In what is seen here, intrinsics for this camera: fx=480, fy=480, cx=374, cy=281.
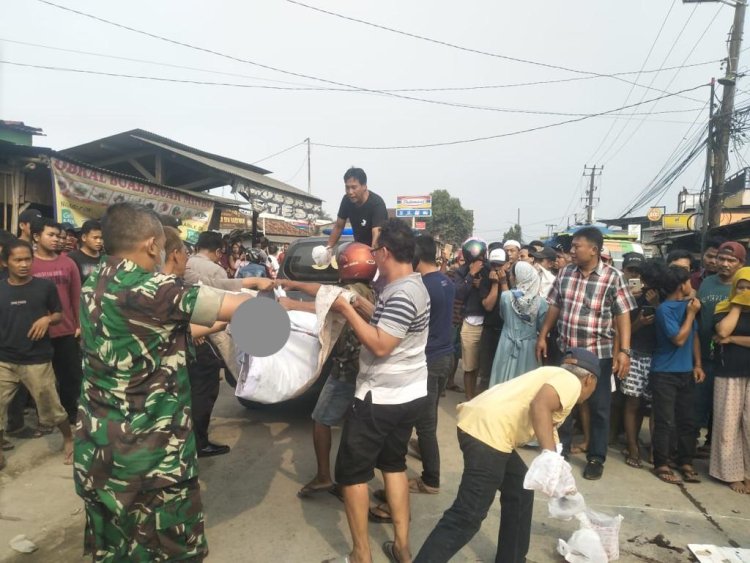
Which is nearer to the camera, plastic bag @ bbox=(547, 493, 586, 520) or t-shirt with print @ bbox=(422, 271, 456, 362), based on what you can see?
plastic bag @ bbox=(547, 493, 586, 520)

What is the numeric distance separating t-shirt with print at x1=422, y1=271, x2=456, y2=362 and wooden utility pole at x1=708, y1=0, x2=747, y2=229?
10970mm

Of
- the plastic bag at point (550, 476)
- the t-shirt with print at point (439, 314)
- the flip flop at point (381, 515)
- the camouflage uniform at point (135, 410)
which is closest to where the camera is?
the camouflage uniform at point (135, 410)

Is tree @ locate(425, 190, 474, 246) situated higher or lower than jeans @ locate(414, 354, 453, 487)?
higher

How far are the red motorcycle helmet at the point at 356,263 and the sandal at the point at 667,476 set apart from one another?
3008mm

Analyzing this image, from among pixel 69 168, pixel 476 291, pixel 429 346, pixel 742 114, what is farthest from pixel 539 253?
pixel 742 114

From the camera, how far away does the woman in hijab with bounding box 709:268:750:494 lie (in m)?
3.68

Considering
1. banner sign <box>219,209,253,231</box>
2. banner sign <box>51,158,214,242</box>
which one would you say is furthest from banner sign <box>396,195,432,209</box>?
banner sign <box>51,158,214,242</box>

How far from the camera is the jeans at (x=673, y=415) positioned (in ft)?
12.9

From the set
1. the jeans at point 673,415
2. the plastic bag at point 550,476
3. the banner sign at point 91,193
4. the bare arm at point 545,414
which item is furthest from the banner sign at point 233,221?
the plastic bag at point 550,476

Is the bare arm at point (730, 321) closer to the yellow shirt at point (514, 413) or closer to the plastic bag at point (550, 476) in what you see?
the yellow shirt at point (514, 413)

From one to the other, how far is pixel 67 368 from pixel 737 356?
5706 mm

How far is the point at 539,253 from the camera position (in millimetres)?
6234

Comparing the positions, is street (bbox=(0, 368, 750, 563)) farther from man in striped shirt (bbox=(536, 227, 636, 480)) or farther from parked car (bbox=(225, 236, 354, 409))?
parked car (bbox=(225, 236, 354, 409))

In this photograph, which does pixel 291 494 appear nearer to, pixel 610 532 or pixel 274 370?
pixel 274 370
